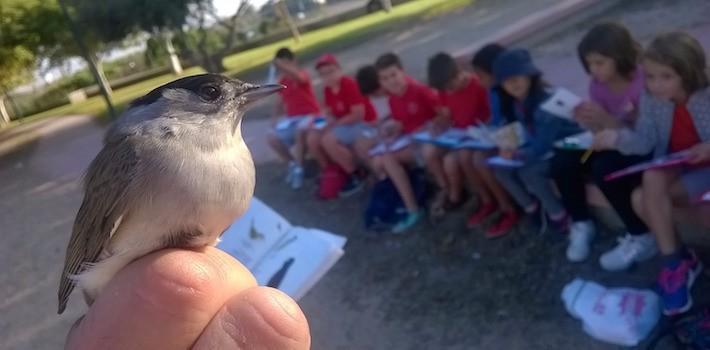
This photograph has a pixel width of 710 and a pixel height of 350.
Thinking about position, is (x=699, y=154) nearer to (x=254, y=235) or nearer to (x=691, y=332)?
(x=691, y=332)

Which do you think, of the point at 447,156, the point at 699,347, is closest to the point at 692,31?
the point at 447,156

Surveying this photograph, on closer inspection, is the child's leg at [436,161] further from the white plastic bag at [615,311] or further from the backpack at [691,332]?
the backpack at [691,332]

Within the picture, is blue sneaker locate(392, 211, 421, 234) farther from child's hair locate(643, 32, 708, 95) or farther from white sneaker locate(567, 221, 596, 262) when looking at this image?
child's hair locate(643, 32, 708, 95)

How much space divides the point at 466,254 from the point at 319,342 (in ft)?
4.76

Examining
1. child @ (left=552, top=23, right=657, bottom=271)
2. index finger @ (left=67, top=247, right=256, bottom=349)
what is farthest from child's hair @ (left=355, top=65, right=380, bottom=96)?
index finger @ (left=67, top=247, right=256, bottom=349)

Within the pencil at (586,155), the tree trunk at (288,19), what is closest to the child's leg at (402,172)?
the pencil at (586,155)

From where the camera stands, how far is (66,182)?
12898 mm

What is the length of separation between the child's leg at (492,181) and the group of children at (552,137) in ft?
0.03

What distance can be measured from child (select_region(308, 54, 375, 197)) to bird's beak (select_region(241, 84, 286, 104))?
15.2 ft

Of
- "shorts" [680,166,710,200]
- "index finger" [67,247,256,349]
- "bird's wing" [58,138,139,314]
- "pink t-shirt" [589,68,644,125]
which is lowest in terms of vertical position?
"shorts" [680,166,710,200]

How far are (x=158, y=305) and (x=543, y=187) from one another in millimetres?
3825

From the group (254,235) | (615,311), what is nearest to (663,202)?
(615,311)

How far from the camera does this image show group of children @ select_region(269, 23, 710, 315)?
12.8 feet

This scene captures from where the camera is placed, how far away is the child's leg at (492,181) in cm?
559
